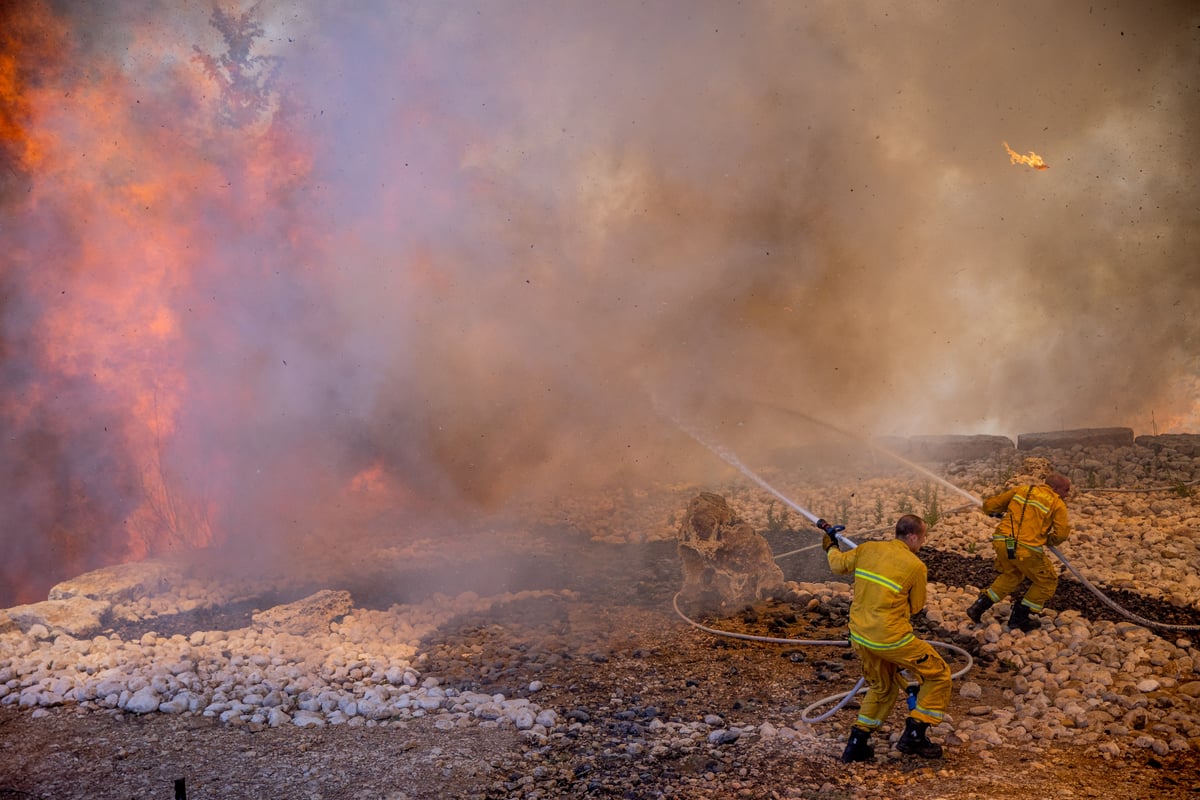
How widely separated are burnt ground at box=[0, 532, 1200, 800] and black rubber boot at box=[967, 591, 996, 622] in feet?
1.34

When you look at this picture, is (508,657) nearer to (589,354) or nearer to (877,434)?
(589,354)

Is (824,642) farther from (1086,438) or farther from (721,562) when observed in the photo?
(1086,438)

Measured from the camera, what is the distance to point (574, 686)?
7.59 meters

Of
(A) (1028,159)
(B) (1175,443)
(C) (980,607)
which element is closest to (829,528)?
(C) (980,607)

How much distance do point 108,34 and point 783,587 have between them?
487 inches

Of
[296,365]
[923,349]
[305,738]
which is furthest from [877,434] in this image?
[305,738]

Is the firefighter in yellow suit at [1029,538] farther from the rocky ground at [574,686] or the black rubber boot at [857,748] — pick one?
the black rubber boot at [857,748]

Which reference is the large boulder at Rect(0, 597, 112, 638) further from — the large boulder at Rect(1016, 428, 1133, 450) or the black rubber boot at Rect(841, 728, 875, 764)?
the large boulder at Rect(1016, 428, 1133, 450)

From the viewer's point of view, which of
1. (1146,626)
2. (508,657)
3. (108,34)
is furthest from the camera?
(108,34)

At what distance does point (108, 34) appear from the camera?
11.7 meters

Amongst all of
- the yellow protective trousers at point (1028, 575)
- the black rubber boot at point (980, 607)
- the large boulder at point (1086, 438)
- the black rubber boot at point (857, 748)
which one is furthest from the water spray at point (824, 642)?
the large boulder at point (1086, 438)

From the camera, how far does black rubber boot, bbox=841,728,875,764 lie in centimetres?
580

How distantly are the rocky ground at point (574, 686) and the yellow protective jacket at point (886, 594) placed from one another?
38.1 inches

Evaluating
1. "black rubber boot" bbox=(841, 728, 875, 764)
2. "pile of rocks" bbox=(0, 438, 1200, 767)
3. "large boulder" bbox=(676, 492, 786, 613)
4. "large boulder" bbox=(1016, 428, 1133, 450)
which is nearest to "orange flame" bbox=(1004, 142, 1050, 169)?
"large boulder" bbox=(1016, 428, 1133, 450)
